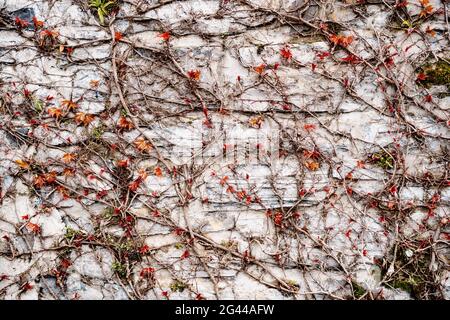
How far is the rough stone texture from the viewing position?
9.74 feet

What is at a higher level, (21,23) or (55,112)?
(21,23)

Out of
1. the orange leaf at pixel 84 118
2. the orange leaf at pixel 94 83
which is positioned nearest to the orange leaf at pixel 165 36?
the orange leaf at pixel 94 83

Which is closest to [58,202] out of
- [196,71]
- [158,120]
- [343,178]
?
[158,120]

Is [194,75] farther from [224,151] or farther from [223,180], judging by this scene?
[223,180]

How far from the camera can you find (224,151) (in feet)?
10.0

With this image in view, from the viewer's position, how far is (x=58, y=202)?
301cm

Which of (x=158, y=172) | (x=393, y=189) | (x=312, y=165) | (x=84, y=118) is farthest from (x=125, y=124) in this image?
(x=393, y=189)

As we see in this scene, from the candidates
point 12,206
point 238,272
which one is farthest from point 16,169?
point 238,272

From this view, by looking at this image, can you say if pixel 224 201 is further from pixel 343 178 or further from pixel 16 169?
pixel 16 169

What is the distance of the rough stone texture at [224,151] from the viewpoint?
9.74ft

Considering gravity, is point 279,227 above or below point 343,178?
below

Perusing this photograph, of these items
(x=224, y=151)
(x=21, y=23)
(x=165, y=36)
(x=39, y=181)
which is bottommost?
(x=39, y=181)
